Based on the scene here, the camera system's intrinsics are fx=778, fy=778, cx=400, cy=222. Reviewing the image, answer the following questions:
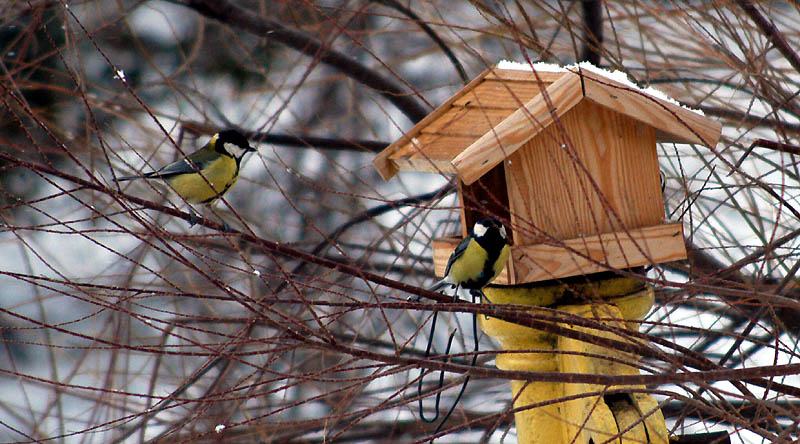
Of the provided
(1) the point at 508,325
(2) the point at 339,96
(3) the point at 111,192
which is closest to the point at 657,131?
(1) the point at 508,325

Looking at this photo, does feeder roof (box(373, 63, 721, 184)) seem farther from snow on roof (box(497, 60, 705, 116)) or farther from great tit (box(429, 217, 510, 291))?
great tit (box(429, 217, 510, 291))

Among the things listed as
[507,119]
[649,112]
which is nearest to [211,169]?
[507,119]

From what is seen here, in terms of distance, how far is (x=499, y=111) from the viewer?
2.71 meters

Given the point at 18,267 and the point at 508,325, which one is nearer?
the point at 508,325

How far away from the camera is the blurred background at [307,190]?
2.82 meters

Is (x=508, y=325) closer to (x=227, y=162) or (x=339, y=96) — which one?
(x=227, y=162)

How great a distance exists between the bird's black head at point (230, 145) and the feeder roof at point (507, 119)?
907mm

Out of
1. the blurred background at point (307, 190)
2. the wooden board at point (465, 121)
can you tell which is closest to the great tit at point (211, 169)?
the blurred background at point (307, 190)

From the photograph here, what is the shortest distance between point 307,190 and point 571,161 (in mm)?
5545

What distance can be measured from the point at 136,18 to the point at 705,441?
9.24 metres

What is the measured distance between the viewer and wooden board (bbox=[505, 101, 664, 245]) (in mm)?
2490

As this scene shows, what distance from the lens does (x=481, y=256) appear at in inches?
93.8

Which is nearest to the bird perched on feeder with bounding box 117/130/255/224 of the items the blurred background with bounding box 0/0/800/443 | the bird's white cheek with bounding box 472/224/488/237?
the blurred background with bounding box 0/0/800/443

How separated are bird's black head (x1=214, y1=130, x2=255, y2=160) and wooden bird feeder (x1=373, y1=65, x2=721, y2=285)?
0.93 metres
